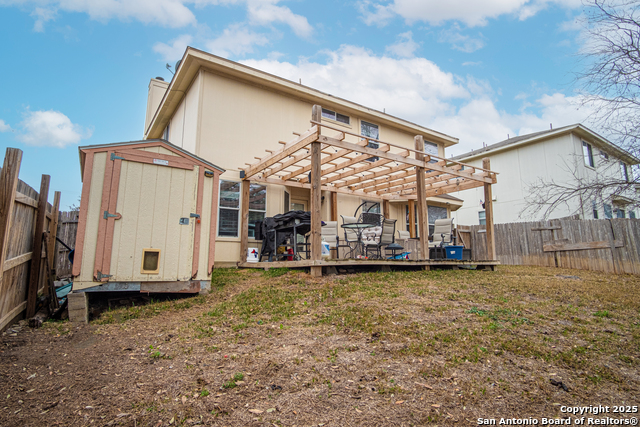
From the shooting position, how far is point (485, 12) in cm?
962

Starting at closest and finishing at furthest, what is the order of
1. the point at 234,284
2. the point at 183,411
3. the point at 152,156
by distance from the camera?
the point at 183,411
the point at 152,156
the point at 234,284

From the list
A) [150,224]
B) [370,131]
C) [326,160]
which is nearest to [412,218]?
[370,131]

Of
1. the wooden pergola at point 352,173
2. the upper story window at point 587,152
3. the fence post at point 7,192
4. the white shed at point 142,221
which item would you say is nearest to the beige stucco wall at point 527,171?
the upper story window at point 587,152

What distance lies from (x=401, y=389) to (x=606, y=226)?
33.7ft

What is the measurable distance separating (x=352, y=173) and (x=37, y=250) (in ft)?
23.6

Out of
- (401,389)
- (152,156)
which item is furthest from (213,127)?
(401,389)

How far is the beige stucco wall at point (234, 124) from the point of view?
895 centimetres

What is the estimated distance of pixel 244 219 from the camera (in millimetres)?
8945

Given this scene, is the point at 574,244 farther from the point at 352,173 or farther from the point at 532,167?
the point at 532,167

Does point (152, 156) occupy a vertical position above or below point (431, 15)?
below

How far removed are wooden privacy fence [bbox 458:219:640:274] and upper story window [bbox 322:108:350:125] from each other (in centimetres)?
678

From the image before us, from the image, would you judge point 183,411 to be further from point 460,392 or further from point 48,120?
point 48,120

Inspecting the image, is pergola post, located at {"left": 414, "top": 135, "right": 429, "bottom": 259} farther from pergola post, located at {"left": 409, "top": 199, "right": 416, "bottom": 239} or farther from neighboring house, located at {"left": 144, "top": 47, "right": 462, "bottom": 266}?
pergola post, located at {"left": 409, "top": 199, "right": 416, "bottom": 239}

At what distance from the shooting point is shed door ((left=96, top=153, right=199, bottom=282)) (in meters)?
4.64
